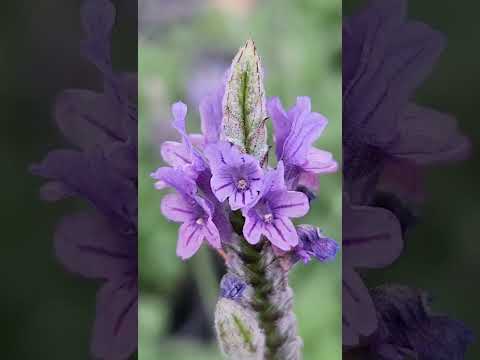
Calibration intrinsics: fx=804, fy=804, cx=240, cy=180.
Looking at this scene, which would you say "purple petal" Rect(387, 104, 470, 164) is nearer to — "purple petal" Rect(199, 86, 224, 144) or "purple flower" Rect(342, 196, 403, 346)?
"purple flower" Rect(342, 196, 403, 346)

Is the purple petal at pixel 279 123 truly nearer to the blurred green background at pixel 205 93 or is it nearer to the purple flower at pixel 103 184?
the blurred green background at pixel 205 93

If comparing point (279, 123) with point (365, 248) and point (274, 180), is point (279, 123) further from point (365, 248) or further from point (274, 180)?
point (365, 248)

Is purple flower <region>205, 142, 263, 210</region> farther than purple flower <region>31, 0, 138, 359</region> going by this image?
No

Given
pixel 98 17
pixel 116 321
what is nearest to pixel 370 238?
pixel 116 321

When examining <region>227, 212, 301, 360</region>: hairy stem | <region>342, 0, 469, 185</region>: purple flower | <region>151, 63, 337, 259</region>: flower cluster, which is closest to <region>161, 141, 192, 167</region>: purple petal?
<region>151, 63, 337, 259</region>: flower cluster

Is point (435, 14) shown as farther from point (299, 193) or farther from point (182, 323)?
point (182, 323)

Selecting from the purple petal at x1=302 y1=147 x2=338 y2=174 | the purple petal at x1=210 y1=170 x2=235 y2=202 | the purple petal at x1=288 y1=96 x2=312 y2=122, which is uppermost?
the purple petal at x1=288 y1=96 x2=312 y2=122
